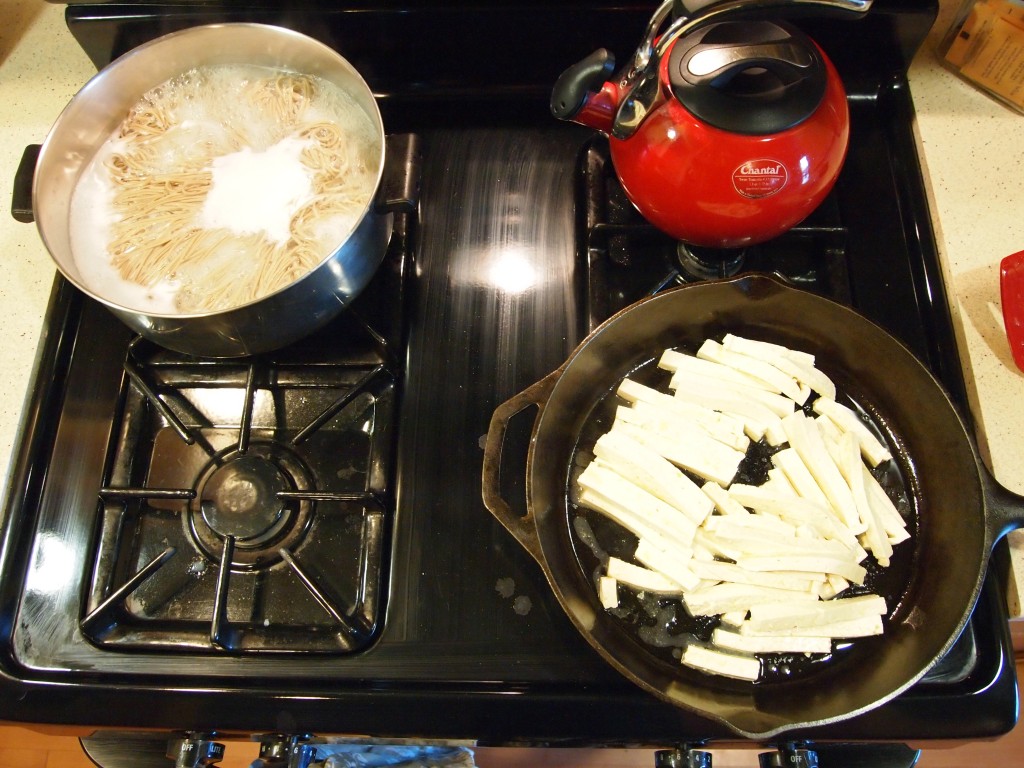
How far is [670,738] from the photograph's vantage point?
0.85 m

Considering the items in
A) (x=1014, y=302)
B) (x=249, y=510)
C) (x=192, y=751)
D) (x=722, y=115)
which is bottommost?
(x=192, y=751)

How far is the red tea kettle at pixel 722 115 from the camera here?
0.79 m

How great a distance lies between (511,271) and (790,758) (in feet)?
2.37

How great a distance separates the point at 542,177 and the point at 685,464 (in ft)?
1.63

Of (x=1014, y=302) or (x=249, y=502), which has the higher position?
(x=1014, y=302)

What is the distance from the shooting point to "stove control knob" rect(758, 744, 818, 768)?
83 centimetres

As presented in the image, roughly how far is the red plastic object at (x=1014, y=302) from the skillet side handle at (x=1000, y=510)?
0.23 m

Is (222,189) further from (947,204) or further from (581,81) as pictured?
(947,204)

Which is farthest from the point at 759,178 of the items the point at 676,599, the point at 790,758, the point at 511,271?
the point at 790,758

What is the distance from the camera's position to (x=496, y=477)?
33.2 inches

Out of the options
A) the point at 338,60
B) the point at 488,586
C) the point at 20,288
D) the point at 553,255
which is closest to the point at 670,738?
the point at 488,586

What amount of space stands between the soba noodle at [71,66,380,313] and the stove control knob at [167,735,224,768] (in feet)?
1.70

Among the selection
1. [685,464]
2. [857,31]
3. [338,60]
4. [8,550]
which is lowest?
[8,550]

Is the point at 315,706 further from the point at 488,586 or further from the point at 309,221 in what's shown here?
the point at 309,221
